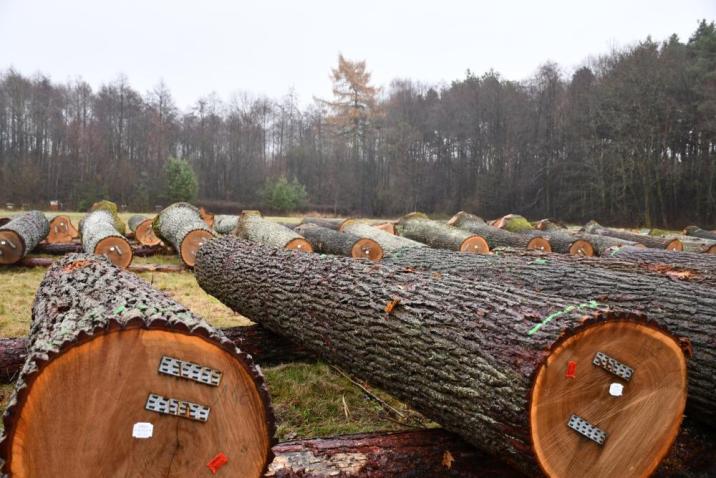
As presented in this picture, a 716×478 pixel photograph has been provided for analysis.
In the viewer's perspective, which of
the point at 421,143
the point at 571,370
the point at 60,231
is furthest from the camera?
the point at 421,143

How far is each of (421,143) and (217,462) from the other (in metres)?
31.6

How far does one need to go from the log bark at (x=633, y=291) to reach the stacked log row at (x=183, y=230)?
494cm

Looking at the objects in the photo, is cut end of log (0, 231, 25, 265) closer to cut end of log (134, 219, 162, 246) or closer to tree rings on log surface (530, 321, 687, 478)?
cut end of log (134, 219, 162, 246)

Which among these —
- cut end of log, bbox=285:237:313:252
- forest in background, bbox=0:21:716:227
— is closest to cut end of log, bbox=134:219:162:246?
cut end of log, bbox=285:237:313:252

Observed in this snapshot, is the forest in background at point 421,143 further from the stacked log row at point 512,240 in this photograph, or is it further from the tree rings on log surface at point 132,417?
the tree rings on log surface at point 132,417

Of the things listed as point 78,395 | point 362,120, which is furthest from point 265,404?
point 362,120

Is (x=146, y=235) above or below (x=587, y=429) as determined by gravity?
above

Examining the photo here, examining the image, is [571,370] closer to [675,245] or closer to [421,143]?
Answer: [675,245]

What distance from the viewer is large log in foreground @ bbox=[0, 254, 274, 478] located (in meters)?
1.58

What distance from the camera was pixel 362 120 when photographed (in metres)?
35.5

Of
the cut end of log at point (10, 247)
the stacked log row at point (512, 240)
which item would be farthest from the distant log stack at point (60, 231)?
the stacked log row at point (512, 240)

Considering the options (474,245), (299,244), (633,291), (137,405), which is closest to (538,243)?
(474,245)

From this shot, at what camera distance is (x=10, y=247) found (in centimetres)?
847

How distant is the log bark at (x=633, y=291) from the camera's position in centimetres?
276
